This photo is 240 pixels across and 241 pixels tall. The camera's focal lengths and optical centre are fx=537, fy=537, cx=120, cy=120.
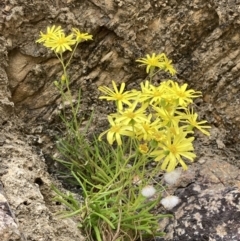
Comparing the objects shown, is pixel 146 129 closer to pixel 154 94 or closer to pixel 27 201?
pixel 154 94

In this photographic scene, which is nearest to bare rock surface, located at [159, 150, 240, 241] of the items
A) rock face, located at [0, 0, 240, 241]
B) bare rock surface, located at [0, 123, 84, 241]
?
rock face, located at [0, 0, 240, 241]

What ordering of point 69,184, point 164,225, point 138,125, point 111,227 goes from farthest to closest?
point 69,184 < point 164,225 < point 111,227 < point 138,125

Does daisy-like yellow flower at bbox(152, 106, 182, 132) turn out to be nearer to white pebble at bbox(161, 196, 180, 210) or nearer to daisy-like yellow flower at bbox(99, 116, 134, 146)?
daisy-like yellow flower at bbox(99, 116, 134, 146)

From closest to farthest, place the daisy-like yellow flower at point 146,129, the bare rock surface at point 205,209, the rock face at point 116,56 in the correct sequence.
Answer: the daisy-like yellow flower at point 146,129
the bare rock surface at point 205,209
the rock face at point 116,56

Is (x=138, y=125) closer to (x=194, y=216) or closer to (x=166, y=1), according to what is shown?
(x=194, y=216)

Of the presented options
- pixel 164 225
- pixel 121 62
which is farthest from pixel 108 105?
pixel 164 225

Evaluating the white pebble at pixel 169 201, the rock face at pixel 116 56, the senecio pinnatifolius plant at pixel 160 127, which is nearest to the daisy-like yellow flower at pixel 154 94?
the senecio pinnatifolius plant at pixel 160 127

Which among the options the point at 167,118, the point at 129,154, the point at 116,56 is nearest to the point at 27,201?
the point at 129,154

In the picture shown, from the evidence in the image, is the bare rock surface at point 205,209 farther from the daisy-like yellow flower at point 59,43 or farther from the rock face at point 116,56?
the daisy-like yellow flower at point 59,43
